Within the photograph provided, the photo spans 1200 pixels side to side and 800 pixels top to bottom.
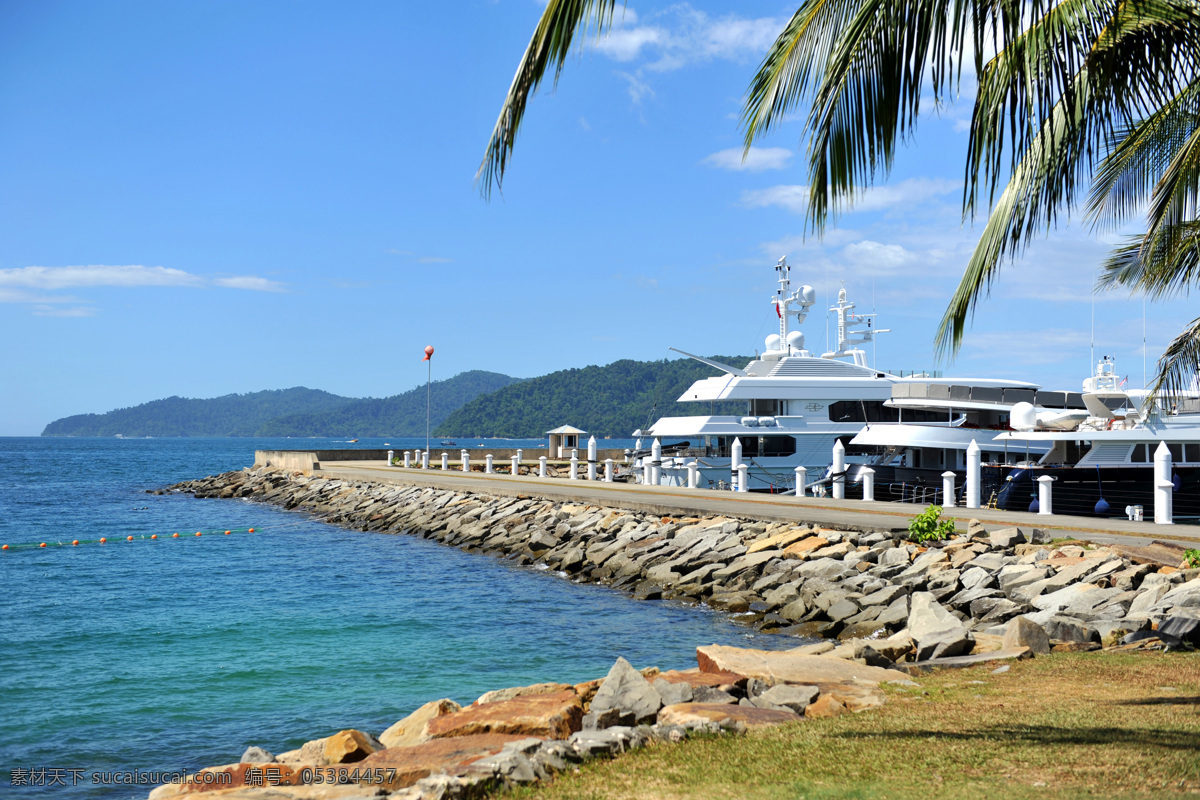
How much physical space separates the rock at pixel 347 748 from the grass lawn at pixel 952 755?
2.58m

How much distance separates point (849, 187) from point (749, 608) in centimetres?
1169

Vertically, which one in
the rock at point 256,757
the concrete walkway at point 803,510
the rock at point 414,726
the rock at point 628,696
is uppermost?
the concrete walkway at point 803,510

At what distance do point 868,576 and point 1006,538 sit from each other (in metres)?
2.35

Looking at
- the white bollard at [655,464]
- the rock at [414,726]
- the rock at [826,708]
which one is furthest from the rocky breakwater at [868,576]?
the white bollard at [655,464]

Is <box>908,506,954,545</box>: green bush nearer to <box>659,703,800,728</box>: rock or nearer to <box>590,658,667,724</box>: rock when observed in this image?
<box>590,658,667,724</box>: rock

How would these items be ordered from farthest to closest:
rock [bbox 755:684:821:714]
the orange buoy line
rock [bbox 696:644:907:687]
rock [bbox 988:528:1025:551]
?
the orange buoy line, rock [bbox 988:528:1025:551], rock [bbox 696:644:907:687], rock [bbox 755:684:821:714]

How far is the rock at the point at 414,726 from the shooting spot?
Answer: 7.71m

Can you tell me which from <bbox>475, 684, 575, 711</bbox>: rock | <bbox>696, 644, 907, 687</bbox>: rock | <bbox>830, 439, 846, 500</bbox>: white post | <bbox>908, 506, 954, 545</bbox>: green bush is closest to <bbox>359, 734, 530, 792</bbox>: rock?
<bbox>475, 684, 575, 711</bbox>: rock

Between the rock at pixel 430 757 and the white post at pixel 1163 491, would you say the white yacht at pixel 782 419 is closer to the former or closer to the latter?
the white post at pixel 1163 491

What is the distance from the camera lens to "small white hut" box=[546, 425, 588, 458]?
1941 inches

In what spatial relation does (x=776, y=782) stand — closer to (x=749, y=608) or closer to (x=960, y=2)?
(x=960, y=2)

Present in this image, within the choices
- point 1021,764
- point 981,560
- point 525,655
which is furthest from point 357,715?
point 981,560

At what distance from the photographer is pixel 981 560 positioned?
→ 13.4 metres

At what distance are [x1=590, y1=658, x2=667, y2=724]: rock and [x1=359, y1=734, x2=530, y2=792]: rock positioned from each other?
58 centimetres
